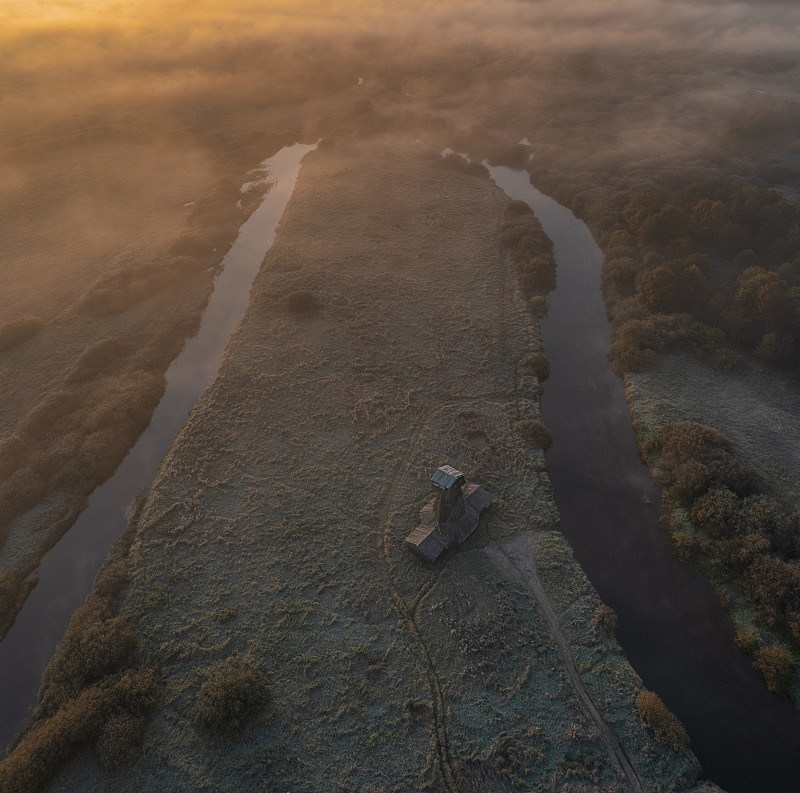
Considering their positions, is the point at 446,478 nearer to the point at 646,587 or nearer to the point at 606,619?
the point at 606,619

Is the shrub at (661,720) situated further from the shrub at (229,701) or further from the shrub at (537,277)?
the shrub at (537,277)

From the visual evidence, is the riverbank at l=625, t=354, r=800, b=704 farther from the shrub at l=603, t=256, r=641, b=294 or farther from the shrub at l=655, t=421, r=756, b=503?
the shrub at l=603, t=256, r=641, b=294

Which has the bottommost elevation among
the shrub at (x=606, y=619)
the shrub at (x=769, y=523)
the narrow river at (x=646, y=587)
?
the narrow river at (x=646, y=587)

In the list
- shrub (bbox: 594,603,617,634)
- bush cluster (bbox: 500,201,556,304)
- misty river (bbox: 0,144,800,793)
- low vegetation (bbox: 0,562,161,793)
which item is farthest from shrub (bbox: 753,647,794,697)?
Answer: bush cluster (bbox: 500,201,556,304)

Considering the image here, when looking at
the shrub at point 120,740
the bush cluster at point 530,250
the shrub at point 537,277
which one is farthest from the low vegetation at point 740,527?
the shrub at point 120,740

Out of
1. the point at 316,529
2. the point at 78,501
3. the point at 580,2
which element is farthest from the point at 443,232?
the point at 580,2

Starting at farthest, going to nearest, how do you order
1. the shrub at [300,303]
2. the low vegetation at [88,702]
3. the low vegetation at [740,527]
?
the shrub at [300,303] → the low vegetation at [740,527] → the low vegetation at [88,702]

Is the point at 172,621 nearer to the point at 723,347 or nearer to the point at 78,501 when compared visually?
the point at 78,501
